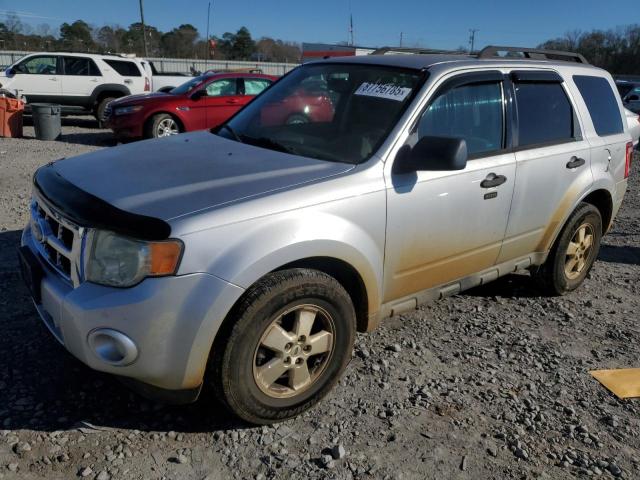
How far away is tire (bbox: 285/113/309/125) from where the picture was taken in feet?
12.4

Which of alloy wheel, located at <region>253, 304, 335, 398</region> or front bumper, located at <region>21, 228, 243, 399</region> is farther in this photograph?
alloy wheel, located at <region>253, 304, 335, 398</region>

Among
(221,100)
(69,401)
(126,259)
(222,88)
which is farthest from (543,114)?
(222,88)

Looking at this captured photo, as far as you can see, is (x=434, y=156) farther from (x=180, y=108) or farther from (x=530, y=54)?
(x=180, y=108)

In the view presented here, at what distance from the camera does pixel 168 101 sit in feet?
37.7

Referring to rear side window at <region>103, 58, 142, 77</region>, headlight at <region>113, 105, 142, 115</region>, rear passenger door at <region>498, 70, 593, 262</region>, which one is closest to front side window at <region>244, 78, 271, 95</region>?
headlight at <region>113, 105, 142, 115</region>

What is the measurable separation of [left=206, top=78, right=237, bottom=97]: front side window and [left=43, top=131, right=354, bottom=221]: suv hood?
8884mm

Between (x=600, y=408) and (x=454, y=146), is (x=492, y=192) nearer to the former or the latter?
(x=454, y=146)

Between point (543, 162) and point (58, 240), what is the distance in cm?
309

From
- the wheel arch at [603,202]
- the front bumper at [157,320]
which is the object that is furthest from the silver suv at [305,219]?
the wheel arch at [603,202]

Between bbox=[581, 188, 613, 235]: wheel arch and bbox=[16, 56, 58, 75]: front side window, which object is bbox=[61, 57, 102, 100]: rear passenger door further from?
bbox=[581, 188, 613, 235]: wheel arch

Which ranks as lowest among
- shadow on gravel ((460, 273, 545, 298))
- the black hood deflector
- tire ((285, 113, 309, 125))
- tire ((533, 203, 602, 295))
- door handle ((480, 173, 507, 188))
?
shadow on gravel ((460, 273, 545, 298))

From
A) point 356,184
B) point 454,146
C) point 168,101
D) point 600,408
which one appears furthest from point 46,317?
point 168,101

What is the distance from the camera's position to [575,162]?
4195 millimetres

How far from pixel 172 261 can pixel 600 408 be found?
99.3 inches
